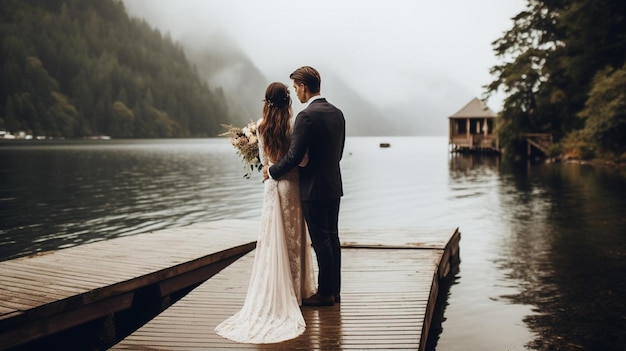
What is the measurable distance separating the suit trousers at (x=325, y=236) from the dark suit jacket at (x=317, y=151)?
0.10 m

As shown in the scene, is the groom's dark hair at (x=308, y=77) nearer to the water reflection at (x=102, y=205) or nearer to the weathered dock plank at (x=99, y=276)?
the weathered dock plank at (x=99, y=276)

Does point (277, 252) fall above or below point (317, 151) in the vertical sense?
below

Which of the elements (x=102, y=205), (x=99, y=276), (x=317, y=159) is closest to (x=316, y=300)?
(x=317, y=159)

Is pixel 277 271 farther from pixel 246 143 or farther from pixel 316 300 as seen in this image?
pixel 246 143

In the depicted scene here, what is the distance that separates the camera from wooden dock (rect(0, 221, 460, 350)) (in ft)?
18.9

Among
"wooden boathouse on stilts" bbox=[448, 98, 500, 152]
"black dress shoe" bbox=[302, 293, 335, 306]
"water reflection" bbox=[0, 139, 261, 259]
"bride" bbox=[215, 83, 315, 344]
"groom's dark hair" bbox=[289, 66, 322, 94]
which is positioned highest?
"wooden boathouse on stilts" bbox=[448, 98, 500, 152]

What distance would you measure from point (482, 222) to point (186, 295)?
1504cm

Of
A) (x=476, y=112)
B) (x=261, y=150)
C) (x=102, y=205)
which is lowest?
(x=102, y=205)

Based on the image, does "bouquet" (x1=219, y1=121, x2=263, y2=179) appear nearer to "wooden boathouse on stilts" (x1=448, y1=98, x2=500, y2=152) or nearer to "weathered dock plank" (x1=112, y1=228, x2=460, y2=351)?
"weathered dock plank" (x1=112, y1=228, x2=460, y2=351)

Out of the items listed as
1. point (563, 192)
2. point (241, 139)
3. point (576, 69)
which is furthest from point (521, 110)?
point (241, 139)

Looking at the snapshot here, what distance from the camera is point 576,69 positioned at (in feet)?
158

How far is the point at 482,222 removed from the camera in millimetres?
20531

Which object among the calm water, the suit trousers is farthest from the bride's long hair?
the calm water

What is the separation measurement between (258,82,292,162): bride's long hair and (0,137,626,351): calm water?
4020mm
